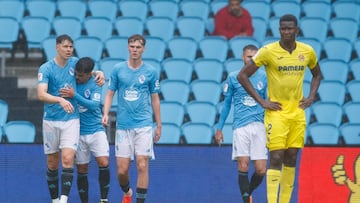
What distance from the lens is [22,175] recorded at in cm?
1284

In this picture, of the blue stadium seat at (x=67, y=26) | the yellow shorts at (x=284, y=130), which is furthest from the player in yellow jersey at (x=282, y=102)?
the blue stadium seat at (x=67, y=26)

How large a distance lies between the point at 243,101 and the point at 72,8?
19.8ft

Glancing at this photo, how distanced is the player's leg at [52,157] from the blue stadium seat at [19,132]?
230 centimetres

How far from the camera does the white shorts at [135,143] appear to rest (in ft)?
38.6

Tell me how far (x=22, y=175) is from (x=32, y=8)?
Result: 17.7ft

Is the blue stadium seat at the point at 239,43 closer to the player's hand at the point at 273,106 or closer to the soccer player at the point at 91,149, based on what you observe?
the soccer player at the point at 91,149

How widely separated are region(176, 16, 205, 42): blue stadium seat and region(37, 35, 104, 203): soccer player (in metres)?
5.64

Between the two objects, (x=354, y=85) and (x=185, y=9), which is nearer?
(x=354, y=85)

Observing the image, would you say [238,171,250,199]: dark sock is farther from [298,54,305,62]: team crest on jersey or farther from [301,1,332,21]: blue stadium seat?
[301,1,332,21]: blue stadium seat

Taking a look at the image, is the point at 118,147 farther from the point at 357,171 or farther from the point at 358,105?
the point at 358,105

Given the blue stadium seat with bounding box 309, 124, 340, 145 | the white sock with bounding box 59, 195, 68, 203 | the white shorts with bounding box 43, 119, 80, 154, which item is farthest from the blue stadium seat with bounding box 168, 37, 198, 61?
the white sock with bounding box 59, 195, 68, 203

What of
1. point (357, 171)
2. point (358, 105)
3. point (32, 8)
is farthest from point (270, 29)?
point (357, 171)

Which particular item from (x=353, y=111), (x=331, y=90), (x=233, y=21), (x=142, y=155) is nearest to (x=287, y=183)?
(x=142, y=155)

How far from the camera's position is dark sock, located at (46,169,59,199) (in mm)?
12039
